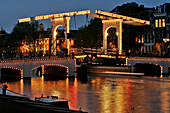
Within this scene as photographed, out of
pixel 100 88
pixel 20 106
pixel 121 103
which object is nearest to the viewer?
pixel 20 106

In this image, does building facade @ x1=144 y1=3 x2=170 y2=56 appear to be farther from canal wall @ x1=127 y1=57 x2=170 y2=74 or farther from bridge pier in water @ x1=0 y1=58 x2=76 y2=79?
bridge pier in water @ x1=0 y1=58 x2=76 y2=79

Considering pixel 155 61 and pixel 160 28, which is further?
pixel 160 28

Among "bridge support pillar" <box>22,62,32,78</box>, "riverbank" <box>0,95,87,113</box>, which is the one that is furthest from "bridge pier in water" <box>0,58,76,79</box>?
"riverbank" <box>0,95,87,113</box>

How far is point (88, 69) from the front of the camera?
42.5 metres

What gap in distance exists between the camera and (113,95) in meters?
26.2

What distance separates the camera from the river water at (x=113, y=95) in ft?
67.7

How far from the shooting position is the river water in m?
20.6

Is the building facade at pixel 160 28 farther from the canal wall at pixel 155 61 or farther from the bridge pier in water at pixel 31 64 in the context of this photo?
the bridge pier in water at pixel 31 64

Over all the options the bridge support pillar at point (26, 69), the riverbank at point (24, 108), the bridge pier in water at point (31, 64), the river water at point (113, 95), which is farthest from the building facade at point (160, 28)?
the riverbank at point (24, 108)

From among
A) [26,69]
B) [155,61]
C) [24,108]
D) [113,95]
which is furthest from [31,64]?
[24,108]

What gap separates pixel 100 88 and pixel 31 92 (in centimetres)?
670

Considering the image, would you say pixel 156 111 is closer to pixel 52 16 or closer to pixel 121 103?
pixel 121 103

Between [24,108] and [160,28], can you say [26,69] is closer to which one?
[24,108]

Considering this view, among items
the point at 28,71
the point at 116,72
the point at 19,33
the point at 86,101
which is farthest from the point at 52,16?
the point at 19,33
